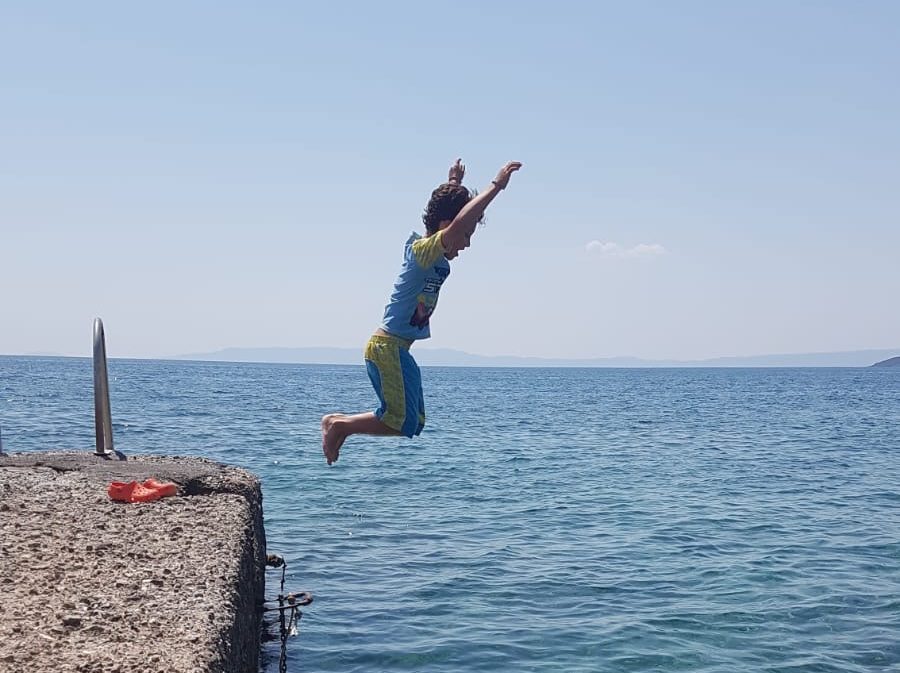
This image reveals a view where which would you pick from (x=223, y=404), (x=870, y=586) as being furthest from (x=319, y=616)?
(x=223, y=404)

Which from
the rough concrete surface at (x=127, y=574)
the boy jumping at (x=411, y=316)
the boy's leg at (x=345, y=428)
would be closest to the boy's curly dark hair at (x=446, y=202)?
the boy jumping at (x=411, y=316)

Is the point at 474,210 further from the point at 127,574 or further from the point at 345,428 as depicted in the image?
the point at 127,574

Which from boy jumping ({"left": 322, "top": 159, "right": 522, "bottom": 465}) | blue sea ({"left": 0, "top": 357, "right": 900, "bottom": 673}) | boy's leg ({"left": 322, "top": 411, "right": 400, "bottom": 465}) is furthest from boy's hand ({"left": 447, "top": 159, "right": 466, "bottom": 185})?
blue sea ({"left": 0, "top": 357, "right": 900, "bottom": 673})

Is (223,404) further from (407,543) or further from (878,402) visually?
(878,402)

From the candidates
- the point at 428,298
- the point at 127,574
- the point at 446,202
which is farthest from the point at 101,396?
the point at 446,202

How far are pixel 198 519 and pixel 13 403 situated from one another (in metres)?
38.6

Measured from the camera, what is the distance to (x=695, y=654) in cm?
994

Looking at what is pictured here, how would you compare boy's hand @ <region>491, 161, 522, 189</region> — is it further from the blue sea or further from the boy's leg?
the blue sea

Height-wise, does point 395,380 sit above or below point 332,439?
above

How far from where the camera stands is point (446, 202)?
6.12 m

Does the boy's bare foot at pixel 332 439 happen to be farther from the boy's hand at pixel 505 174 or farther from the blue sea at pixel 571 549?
the blue sea at pixel 571 549

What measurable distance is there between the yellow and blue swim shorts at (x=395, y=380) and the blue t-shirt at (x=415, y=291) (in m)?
0.10

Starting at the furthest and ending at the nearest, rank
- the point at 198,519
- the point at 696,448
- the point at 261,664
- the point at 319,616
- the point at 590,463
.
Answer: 1. the point at 696,448
2. the point at 590,463
3. the point at 319,616
4. the point at 261,664
5. the point at 198,519

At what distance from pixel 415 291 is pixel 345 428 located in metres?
1.10
